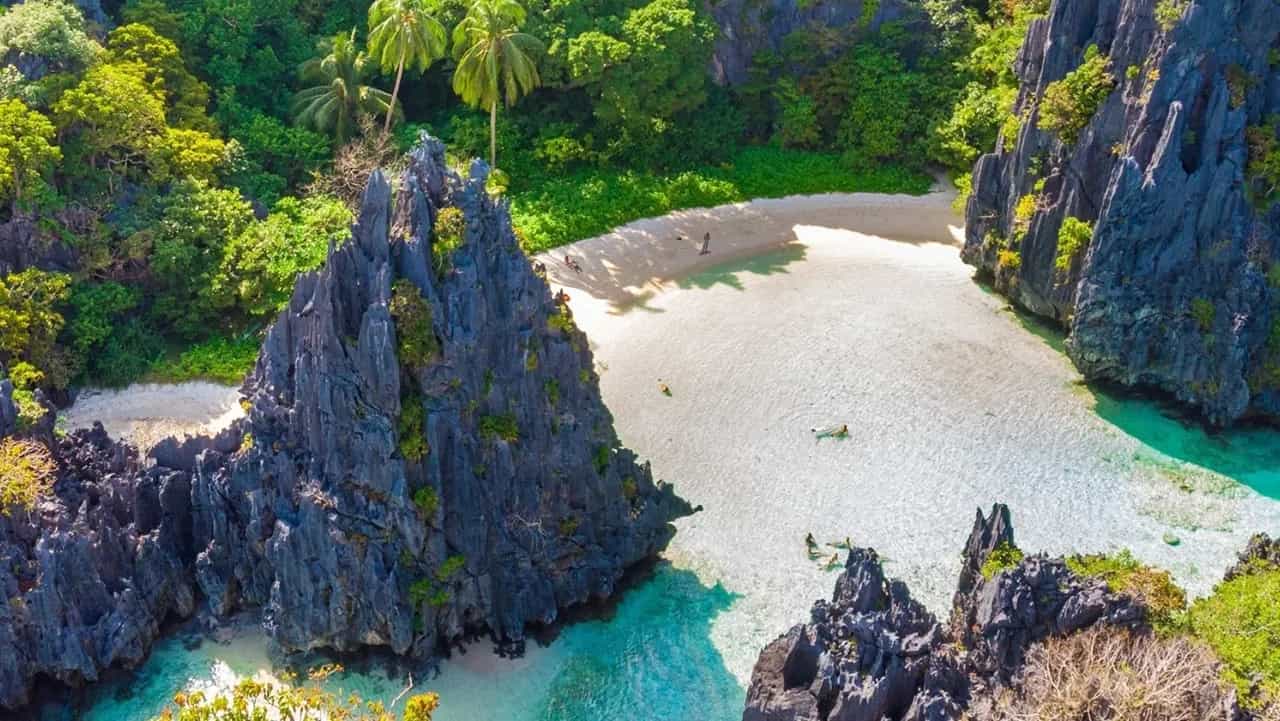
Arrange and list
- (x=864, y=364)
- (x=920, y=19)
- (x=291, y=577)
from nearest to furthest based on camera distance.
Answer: (x=291, y=577), (x=864, y=364), (x=920, y=19)

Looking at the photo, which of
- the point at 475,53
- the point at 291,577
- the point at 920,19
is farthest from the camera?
the point at 920,19

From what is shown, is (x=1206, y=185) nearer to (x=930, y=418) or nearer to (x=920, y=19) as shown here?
(x=930, y=418)

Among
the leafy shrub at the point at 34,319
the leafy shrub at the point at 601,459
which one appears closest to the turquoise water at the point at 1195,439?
the leafy shrub at the point at 601,459

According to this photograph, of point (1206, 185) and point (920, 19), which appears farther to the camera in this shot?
point (920, 19)

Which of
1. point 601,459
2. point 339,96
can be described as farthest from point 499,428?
point 339,96

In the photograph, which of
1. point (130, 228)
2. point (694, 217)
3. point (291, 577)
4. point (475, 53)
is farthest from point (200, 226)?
point (694, 217)

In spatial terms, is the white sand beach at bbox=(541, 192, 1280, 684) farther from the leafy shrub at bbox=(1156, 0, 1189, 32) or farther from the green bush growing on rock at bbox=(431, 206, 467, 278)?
the leafy shrub at bbox=(1156, 0, 1189, 32)

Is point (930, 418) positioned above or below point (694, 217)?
below
